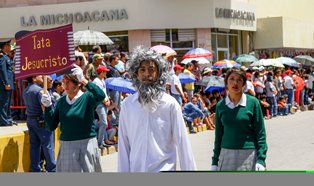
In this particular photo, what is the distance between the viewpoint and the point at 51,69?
26.9 ft

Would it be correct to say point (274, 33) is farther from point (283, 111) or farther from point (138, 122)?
point (138, 122)

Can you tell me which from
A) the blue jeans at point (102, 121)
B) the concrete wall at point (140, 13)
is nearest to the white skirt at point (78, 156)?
the blue jeans at point (102, 121)

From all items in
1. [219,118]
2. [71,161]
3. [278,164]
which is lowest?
[278,164]

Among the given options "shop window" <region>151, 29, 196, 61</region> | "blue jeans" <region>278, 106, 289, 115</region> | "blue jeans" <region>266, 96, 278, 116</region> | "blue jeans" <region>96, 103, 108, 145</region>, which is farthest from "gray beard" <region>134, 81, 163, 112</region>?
"shop window" <region>151, 29, 196, 61</region>

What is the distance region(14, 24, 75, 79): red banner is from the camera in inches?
325

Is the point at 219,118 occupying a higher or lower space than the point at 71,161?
higher

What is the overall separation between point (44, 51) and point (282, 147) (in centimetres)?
715

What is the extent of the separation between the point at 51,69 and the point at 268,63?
68.8 ft

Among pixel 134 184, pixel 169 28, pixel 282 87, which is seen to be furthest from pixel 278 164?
pixel 169 28

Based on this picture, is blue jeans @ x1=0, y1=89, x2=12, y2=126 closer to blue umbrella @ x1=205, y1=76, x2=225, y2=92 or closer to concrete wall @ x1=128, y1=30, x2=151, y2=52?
blue umbrella @ x1=205, y1=76, x2=225, y2=92

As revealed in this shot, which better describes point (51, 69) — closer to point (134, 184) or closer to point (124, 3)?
point (134, 184)

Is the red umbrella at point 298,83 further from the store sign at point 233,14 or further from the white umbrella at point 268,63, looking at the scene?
the store sign at point 233,14

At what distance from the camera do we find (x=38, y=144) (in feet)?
32.2

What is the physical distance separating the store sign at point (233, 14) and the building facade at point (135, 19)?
5 cm
